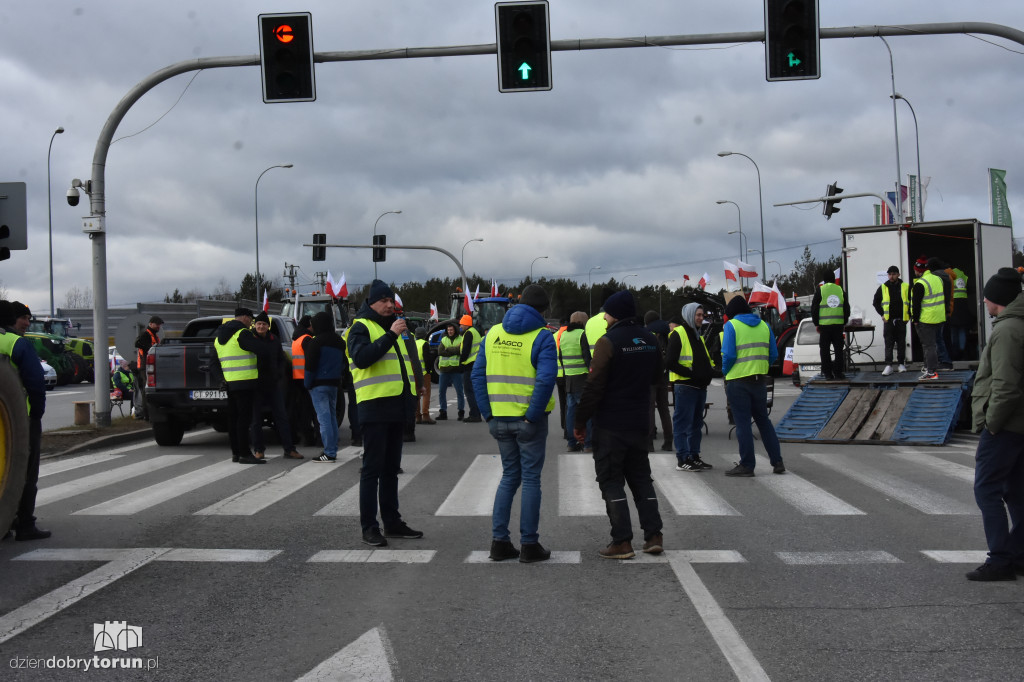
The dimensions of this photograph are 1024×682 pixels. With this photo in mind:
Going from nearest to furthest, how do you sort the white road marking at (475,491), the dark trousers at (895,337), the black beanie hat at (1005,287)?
the black beanie hat at (1005,287)
the white road marking at (475,491)
the dark trousers at (895,337)

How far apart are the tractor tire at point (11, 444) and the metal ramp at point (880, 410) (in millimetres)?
10730

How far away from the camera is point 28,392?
24.8ft

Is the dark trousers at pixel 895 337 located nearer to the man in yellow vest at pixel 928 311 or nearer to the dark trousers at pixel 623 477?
the man in yellow vest at pixel 928 311

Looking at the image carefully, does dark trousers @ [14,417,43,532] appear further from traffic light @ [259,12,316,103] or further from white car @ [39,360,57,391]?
white car @ [39,360,57,391]

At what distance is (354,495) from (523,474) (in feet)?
10.9

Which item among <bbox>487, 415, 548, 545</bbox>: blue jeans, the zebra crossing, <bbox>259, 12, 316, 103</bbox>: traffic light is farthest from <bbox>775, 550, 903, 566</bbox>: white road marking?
<bbox>259, 12, 316, 103</bbox>: traffic light

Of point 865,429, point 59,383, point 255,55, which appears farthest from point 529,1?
point 59,383

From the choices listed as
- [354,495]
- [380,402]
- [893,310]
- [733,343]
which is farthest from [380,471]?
[893,310]

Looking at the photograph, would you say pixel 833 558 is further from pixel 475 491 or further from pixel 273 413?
pixel 273 413

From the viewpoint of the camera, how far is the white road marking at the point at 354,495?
28.8 ft

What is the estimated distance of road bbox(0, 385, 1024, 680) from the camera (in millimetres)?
4707

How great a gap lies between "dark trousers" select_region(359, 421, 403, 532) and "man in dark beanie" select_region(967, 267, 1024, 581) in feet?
13.5

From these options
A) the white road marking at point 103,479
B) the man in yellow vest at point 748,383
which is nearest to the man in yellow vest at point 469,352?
the white road marking at point 103,479

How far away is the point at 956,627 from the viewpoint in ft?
17.0
